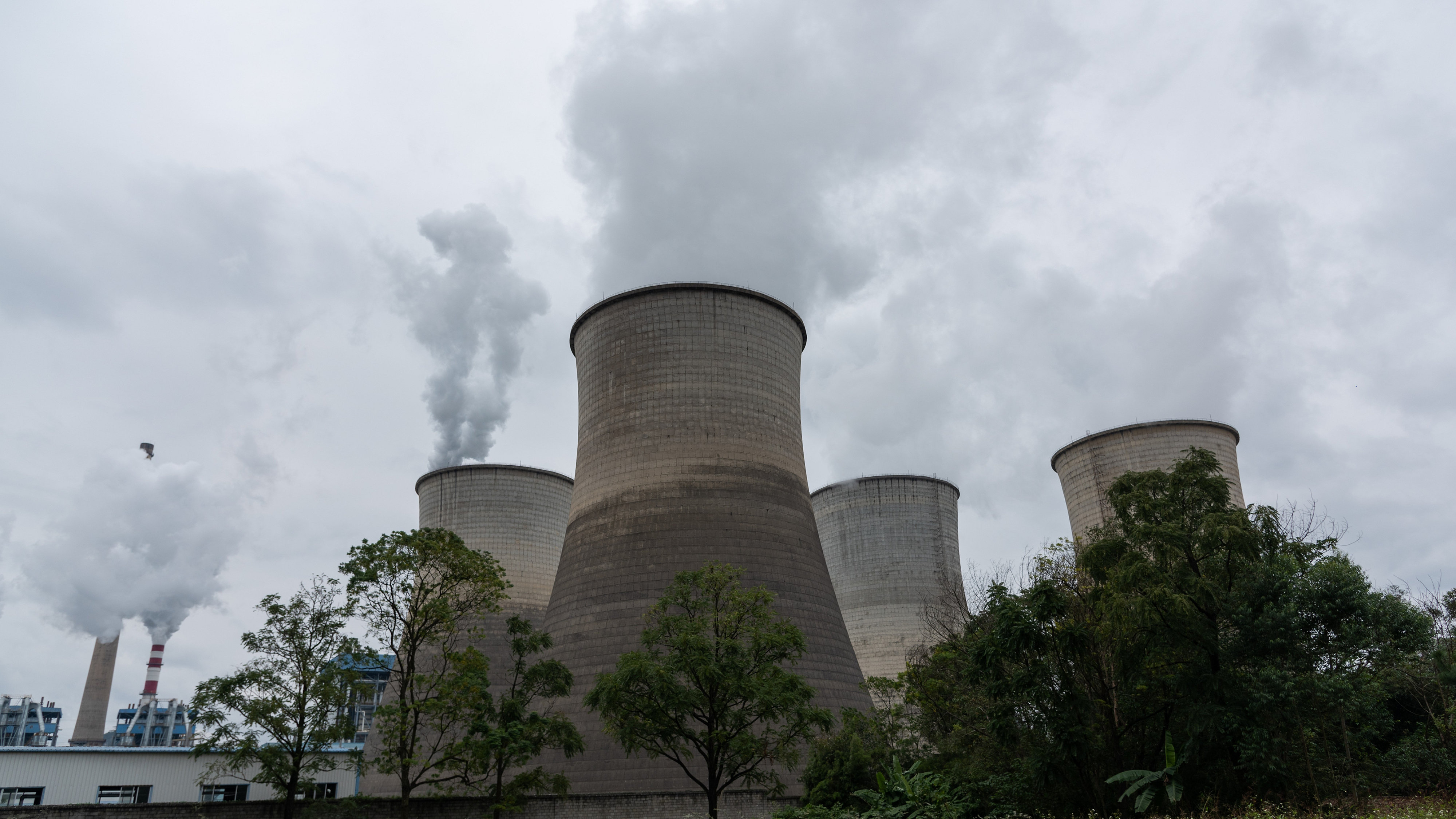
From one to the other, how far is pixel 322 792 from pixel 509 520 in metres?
10.4

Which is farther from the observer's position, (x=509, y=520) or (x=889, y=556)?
(x=889, y=556)

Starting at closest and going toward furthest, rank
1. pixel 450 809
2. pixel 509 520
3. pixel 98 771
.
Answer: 1. pixel 450 809
2. pixel 98 771
3. pixel 509 520

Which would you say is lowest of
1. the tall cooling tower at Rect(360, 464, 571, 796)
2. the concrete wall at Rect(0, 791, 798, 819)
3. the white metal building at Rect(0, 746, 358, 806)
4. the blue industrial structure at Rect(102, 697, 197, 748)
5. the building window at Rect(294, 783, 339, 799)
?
the concrete wall at Rect(0, 791, 798, 819)

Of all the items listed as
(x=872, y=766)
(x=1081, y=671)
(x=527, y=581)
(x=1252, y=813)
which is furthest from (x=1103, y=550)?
(x=527, y=581)

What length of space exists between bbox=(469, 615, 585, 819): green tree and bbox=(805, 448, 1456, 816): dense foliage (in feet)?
22.9

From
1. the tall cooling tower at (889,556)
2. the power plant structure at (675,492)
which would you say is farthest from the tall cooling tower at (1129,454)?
the power plant structure at (675,492)

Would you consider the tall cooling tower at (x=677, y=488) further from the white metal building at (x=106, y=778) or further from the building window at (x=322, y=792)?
the white metal building at (x=106, y=778)

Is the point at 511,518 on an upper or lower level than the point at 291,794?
upper

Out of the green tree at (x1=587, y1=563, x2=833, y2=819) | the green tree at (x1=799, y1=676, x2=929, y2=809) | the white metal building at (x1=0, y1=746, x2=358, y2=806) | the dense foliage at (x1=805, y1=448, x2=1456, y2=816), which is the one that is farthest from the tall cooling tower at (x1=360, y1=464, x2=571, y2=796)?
the dense foliage at (x1=805, y1=448, x2=1456, y2=816)

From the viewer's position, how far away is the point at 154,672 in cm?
4903

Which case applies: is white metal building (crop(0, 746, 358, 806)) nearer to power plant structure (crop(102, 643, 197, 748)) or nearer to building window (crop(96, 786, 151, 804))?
building window (crop(96, 786, 151, 804))

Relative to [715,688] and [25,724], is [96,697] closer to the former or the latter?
[25,724]

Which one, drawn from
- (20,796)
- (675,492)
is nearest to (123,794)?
(20,796)

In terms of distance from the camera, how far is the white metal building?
25.0 metres
